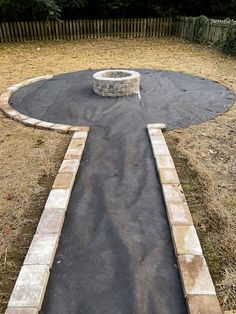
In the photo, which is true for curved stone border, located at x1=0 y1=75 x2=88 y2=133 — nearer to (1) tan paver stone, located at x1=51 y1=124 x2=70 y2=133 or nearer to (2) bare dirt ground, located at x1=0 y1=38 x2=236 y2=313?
(1) tan paver stone, located at x1=51 y1=124 x2=70 y2=133

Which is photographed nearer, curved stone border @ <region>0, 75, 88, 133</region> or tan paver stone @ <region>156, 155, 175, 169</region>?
tan paver stone @ <region>156, 155, 175, 169</region>

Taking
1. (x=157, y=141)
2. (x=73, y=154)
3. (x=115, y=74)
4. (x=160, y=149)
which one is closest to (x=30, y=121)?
(x=73, y=154)

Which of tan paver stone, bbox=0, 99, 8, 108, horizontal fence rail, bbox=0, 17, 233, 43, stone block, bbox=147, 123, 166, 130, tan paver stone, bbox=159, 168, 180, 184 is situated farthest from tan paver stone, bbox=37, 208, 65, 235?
horizontal fence rail, bbox=0, 17, 233, 43

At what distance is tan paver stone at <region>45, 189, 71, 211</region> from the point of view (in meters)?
2.73

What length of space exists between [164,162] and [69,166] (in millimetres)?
1117

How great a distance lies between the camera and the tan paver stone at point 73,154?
3592 millimetres

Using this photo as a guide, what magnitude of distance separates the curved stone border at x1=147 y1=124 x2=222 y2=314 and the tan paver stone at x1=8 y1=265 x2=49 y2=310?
962 mm

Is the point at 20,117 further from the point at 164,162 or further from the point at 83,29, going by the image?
the point at 83,29

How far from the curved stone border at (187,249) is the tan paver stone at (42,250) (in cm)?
96

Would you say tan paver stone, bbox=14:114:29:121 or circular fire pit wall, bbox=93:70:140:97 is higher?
circular fire pit wall, bbox=93:70:140:97

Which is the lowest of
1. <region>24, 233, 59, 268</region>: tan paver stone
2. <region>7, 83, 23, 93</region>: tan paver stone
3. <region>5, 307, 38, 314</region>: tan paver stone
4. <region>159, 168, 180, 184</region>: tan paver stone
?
<region>7, 83, 23, 93</region>: tan paver stone

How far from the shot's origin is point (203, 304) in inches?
72.4

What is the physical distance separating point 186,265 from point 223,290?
284 mm

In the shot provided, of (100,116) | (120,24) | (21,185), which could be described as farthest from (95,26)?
(21,185)
